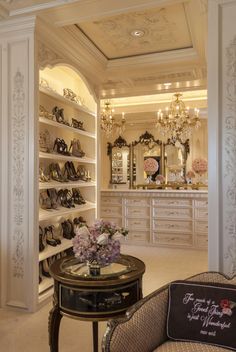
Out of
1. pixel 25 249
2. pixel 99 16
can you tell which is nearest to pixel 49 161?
pixel 25 249

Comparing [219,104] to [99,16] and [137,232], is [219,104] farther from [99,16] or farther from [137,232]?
[137,232]

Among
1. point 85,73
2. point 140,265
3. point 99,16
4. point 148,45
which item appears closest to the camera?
point 140,265

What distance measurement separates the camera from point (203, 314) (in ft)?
5.12

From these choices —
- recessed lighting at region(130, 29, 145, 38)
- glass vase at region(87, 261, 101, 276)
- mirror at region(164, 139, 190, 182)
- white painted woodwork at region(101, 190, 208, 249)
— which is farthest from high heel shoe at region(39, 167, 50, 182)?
mirror at region(164, 139, 190, 182)

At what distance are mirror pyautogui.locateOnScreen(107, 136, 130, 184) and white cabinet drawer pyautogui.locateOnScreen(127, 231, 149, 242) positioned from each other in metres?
1.85

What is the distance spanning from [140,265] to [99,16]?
2227 millimetres

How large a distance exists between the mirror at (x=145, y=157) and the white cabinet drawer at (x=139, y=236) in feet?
→ 4.91

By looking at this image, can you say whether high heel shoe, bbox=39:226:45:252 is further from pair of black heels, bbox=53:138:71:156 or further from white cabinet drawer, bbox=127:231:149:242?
white cabinet drawer, bbox=127:231:149:242

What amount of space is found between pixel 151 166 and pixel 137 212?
56.2 inches

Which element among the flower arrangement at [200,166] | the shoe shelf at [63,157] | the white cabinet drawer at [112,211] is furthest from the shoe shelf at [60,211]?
the flower arrangement at [200,166]

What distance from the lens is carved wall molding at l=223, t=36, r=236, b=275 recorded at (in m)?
2.32

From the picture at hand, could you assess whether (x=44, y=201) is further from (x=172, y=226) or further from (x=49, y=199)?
(x=172, y=226)

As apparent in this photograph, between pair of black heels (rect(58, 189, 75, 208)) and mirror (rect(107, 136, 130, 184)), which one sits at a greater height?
mirror (rect(107, 136, 130, 184))

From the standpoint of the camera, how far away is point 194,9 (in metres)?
2.84
